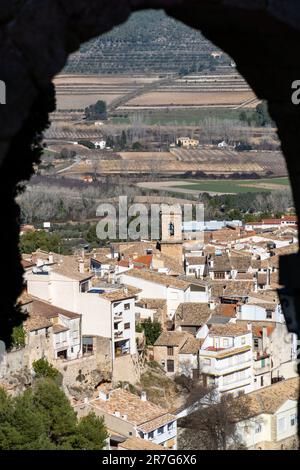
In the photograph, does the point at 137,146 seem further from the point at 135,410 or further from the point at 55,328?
the point at 135,410

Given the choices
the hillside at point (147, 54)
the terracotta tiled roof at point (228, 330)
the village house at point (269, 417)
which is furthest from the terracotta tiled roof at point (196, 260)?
the hillside at point (147, 54)

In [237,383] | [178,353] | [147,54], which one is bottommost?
[237,383]

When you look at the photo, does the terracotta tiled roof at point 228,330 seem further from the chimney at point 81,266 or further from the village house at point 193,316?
the chimney at point 81,266

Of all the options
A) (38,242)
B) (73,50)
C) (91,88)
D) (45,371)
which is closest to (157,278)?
(38,242)

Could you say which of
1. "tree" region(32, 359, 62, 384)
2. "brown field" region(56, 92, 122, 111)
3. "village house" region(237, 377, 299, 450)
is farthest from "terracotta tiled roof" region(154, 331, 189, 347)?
"brown field" region(56, 92, 122, 111)

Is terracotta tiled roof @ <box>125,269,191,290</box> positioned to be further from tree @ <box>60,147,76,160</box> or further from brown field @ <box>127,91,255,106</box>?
brown field @ <box>127,91,255,106</box>

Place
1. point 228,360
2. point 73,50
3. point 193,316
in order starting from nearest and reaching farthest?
point 73,50, point 228,360, point 193,316
